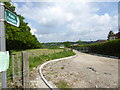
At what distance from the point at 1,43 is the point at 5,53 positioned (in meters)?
0.16

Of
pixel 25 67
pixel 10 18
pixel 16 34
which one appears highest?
pixel 16 34

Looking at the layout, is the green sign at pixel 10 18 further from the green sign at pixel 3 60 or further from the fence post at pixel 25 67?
the fence post at pixel 25 67

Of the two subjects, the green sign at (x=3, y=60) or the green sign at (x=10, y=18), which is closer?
the green sign at (x=3, y=60)

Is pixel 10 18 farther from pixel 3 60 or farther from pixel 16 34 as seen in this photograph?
pixel 16 34

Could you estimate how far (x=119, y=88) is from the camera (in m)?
3.18

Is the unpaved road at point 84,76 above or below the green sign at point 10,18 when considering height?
below

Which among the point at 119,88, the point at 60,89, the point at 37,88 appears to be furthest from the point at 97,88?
the point at 37,88

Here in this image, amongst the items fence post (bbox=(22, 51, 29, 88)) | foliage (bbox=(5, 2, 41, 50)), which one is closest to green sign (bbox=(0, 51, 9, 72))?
fence post (bbox=(22, 51, 29, 88))

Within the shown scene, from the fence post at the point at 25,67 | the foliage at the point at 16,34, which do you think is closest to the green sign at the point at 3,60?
the fence post at the point at 25,67

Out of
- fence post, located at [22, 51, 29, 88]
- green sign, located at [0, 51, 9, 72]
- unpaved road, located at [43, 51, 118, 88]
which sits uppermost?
green sign, located at [0, 51, 9, 72]

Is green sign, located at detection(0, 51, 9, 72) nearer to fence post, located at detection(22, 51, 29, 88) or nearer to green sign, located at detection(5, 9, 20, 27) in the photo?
green sign, located at detection(5, 9, 20, 27)

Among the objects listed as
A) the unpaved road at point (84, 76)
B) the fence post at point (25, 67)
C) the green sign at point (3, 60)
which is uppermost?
the green sign at point (3, 60)

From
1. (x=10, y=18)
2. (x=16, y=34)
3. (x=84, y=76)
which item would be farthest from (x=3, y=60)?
(x=16, y=34)

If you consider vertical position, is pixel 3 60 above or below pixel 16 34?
below
